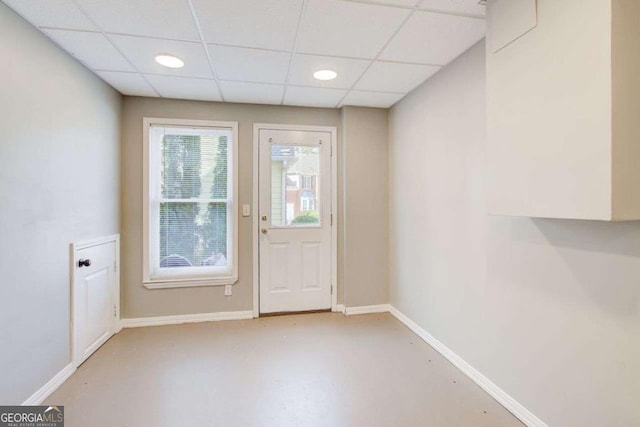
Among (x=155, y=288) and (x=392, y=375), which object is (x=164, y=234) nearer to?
(x=155, y=288)

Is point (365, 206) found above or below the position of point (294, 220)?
above

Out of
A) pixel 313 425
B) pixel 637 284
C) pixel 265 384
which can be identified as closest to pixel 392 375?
pixel 313 425

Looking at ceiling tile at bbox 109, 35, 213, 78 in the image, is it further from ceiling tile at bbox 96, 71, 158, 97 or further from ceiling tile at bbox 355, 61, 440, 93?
ceiling tile at bbox 355, 61, 440, 93

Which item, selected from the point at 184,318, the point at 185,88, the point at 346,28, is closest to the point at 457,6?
the point at 346,28

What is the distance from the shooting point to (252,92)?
3.01 metres

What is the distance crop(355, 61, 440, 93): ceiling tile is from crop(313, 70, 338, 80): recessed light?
0.27 meters

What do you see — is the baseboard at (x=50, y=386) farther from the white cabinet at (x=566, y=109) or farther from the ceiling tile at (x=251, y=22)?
the white cabinet at (x=566, y=109)

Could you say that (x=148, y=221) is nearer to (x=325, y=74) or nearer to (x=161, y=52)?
(x=161, y=52)

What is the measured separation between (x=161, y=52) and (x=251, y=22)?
31.6 inches

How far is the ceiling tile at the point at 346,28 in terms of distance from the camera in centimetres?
174

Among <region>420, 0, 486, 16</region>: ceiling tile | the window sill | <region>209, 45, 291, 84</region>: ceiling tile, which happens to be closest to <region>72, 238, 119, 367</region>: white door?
the window sill

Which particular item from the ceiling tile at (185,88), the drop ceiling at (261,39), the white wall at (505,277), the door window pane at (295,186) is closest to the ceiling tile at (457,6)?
the drop ceiling at (261,39)

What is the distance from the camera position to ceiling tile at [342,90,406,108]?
10.1 feet

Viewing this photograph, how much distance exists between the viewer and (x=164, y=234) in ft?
10.7
